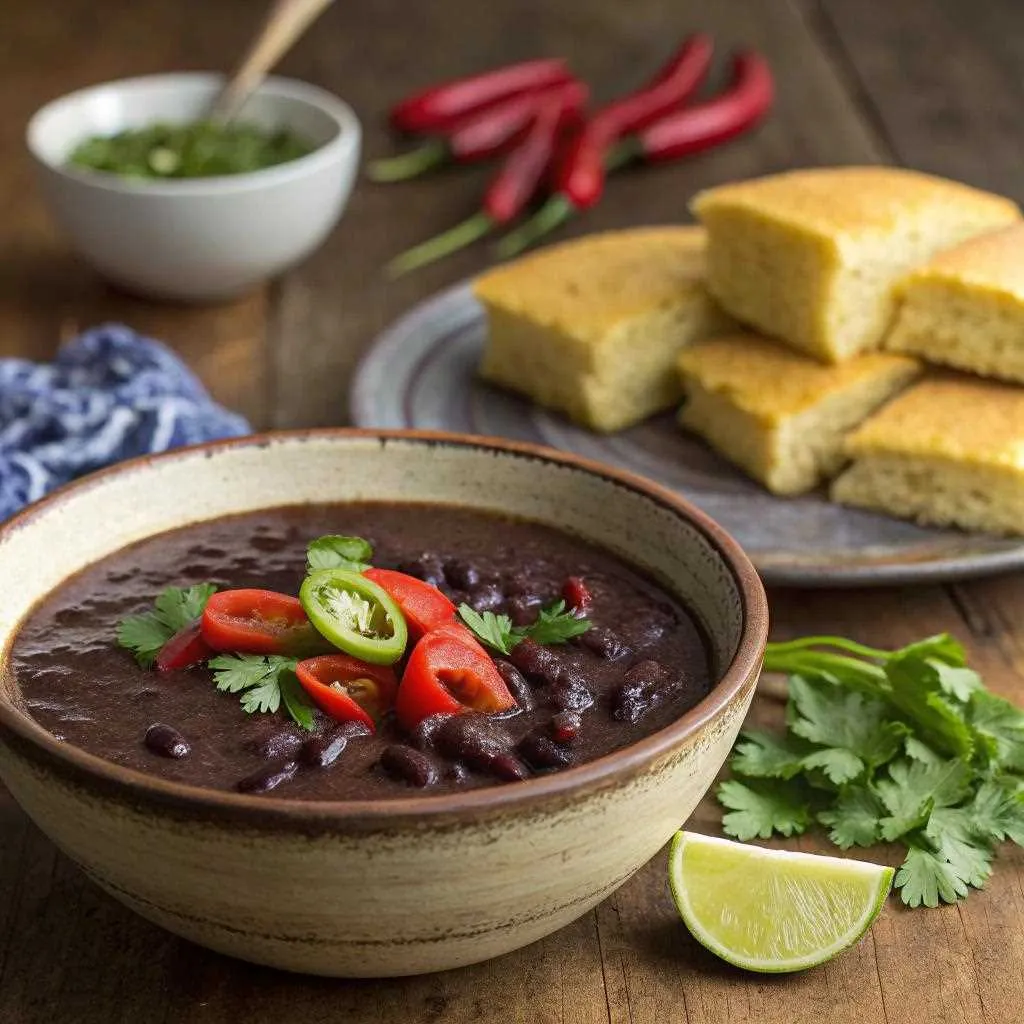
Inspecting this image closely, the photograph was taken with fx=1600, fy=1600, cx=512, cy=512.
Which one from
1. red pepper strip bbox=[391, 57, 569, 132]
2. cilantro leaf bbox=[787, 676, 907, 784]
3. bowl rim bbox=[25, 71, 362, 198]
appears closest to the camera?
cilantro leaf bbox=[787, 676, 907, 784]

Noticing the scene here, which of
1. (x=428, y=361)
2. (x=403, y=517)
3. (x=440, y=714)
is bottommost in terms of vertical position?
(x=428, y=361)

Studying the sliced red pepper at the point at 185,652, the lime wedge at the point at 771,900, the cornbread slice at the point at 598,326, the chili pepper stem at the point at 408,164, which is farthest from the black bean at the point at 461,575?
the chili pepper stem at the point at 408,164

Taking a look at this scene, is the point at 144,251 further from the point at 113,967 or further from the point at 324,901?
the point at 324,901

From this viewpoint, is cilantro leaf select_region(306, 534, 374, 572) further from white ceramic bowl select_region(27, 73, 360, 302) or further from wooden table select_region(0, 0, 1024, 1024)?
white ceramic bowl select_region(27, 73, 360, 302)

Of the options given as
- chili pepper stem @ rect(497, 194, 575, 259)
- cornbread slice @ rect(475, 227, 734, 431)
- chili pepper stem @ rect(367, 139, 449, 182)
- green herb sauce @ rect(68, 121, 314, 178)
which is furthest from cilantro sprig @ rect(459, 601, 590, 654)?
chili pepper stem @ rect(367, 139, 449, 182)

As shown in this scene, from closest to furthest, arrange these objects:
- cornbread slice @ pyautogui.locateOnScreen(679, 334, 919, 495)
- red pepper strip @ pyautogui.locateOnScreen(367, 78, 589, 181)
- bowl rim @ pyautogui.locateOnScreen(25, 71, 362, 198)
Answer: cornbread slice @ pyautogui.locateOnScreen(679, 334, 919, 495) → bowl rim @ pyautogui.locateOnScreen(25, 71, 362, 198) → red pepper strip @ pyautogui.locateOnScreen(367, 78, 589, 181)

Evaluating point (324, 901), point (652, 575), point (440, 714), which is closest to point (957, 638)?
point (652, 575)
